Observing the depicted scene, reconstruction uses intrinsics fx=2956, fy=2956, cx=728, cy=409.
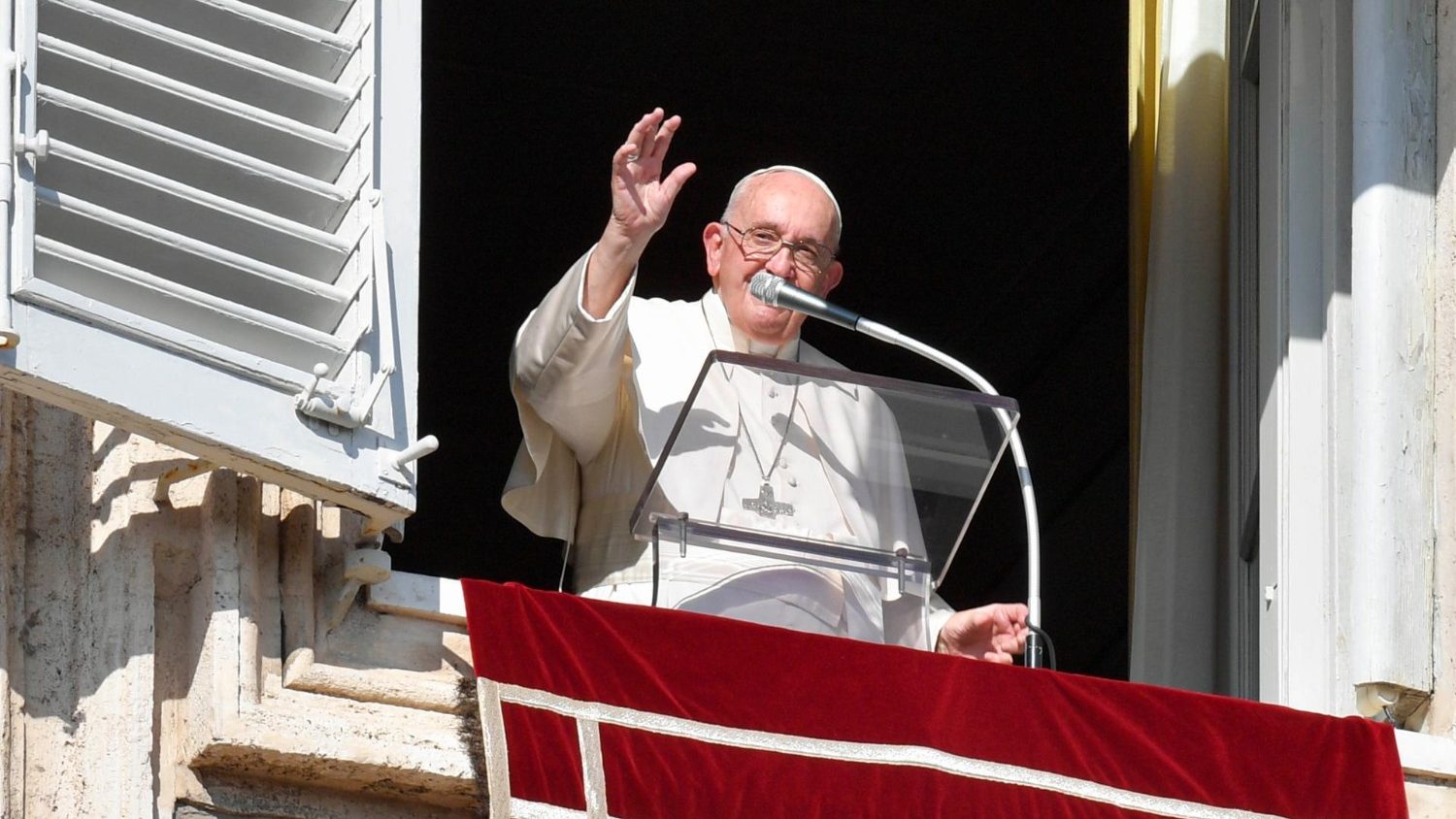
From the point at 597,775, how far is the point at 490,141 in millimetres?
5129

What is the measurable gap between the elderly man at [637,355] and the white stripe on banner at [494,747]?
0.62 metres

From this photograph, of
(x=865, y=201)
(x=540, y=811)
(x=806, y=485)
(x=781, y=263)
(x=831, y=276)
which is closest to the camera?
(x=540, y=811)

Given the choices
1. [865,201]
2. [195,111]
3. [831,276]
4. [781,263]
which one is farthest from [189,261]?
[865,201]

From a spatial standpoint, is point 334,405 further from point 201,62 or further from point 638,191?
point 638,191

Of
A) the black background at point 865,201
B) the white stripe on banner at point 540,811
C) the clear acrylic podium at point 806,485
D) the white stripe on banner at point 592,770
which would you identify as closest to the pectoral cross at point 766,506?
the clear acrylic podium at point 806,485

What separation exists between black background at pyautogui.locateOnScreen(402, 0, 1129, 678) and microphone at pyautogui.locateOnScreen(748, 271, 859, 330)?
153 inches

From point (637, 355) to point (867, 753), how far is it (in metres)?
1.10

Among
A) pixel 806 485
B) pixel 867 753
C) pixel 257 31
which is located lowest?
pixel 867 753

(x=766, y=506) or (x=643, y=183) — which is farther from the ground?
(x=643, y=183)

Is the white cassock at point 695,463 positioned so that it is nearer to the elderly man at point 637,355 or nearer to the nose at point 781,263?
the elderly man at point 637,355

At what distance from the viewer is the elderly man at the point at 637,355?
467 centimetres

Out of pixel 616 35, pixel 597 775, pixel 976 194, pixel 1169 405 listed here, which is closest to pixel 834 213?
pixel 1169 405

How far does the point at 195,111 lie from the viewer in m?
4.27

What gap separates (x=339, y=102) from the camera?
4402 millimetres
